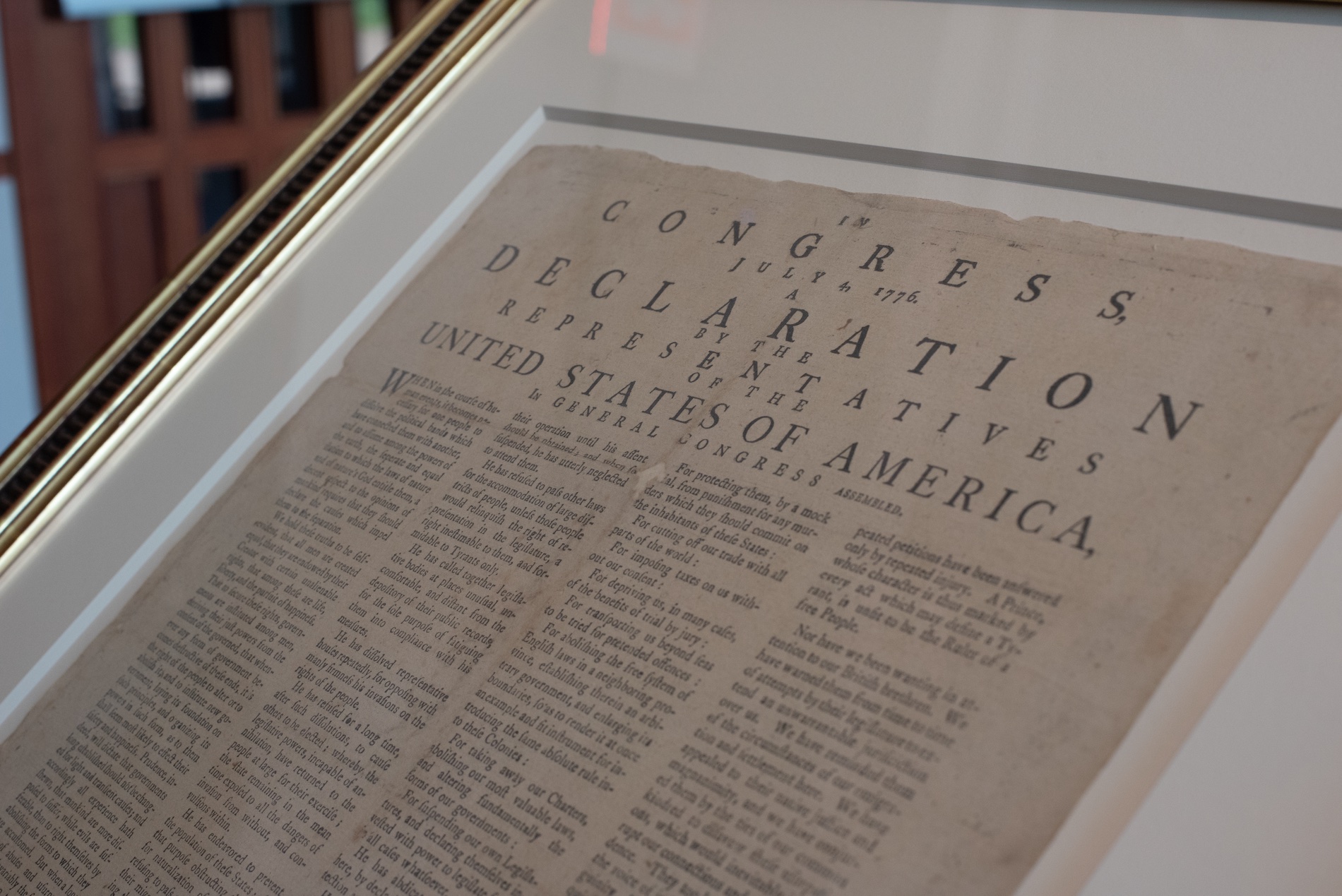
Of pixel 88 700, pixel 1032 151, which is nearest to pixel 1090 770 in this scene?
pixel 1032 151

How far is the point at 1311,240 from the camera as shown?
0.73 meters

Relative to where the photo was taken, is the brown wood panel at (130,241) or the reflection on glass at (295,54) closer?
the brown wood panel at (130,241)

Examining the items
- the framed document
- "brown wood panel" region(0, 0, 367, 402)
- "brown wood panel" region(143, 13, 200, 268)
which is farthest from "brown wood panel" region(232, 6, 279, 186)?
the framed document

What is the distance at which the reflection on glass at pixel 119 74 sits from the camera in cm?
278

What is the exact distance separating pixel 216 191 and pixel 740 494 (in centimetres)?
272

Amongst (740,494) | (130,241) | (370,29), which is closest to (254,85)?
(370,29)

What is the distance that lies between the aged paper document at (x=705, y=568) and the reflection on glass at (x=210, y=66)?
2239 millimetres

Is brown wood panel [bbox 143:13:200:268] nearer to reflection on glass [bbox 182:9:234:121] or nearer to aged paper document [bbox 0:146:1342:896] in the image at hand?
reflection on glass [bbox 182:9:234:121]

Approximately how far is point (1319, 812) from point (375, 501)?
2.50 ft

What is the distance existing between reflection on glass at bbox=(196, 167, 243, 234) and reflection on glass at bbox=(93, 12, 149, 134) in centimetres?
21

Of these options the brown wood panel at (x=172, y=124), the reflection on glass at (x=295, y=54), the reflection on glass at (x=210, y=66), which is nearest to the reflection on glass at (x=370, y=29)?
the reflection on glass at (x=295, y=54)

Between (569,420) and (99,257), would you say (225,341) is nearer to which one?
(569,420)

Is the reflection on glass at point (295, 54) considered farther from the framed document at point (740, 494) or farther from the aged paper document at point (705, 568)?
the aged paper document at point (705, 568)

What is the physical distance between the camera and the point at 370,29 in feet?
10.4
